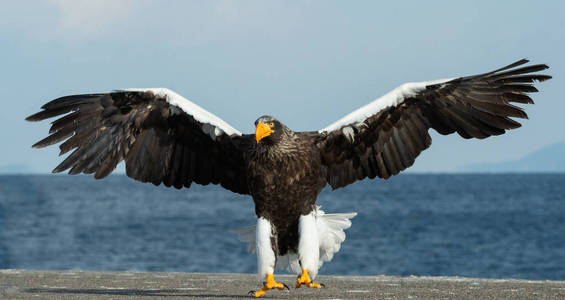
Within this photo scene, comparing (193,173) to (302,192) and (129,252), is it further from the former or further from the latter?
(129,252)

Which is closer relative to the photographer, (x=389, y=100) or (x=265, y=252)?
(x=265, y=252)

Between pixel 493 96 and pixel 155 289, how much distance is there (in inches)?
167

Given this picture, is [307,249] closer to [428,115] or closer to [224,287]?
[224,287]

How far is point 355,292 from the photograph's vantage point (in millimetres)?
8781

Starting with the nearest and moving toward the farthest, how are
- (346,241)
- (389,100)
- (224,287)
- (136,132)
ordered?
(389,100), (136,132), (224,287), (346,241)

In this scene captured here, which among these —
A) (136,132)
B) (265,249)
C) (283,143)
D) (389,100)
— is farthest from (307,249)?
(136,132)

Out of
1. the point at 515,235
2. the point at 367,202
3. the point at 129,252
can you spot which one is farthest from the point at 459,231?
the point at 367,202

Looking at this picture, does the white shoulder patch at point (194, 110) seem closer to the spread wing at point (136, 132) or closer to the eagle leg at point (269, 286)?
the spread wing at point (136, 132)

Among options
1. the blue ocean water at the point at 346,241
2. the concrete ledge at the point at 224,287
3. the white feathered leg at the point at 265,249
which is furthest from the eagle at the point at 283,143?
the blue ocean water at the point at 346,241

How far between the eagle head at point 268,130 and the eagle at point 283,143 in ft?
0.04

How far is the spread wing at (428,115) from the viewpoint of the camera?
8820 millimetres

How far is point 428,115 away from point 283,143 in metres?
1.68

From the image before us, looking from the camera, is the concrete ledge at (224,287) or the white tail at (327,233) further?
the white tail at (327,233)

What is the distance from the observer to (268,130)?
830 centimetres
